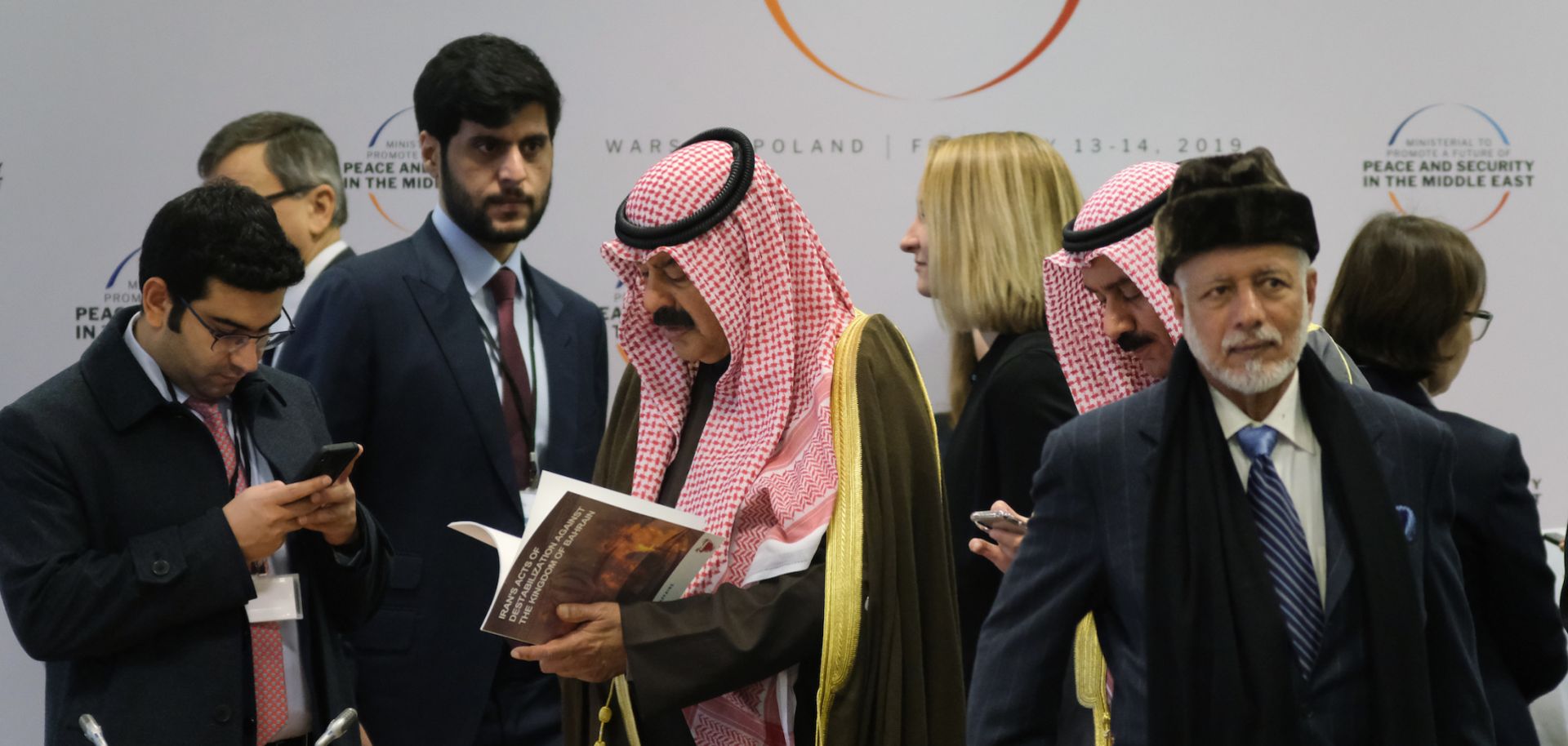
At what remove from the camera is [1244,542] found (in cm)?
204

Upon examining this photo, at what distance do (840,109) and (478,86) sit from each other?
54.7 inches

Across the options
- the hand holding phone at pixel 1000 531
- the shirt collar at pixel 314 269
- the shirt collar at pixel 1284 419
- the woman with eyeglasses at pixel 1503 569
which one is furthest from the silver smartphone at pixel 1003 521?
the shirt collar at pixel 314 269

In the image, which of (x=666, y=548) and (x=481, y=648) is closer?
(x=666, y=548)

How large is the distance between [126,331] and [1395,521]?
6.70ft

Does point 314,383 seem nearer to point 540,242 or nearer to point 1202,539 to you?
point 540,242

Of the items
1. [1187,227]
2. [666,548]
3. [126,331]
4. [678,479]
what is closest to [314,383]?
[126,331]

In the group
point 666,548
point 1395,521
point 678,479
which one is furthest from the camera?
point 678,479

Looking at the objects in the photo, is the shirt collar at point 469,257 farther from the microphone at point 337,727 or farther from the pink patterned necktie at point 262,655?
the microphone at point 337,727

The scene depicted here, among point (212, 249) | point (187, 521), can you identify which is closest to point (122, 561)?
point (187, 521)

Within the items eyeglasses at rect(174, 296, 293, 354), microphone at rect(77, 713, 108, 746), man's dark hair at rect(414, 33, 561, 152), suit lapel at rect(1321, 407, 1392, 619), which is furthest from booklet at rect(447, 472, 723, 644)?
man's dark hair at rect(414, 33, 561, 152)

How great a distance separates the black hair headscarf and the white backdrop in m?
2.53

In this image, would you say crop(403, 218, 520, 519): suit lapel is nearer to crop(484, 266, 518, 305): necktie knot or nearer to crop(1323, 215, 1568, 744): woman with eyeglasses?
crop(484, 266, 518, 305): necktie knot

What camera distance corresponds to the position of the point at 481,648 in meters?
3.30

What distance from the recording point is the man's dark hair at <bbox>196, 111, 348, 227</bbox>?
13.9 feet
